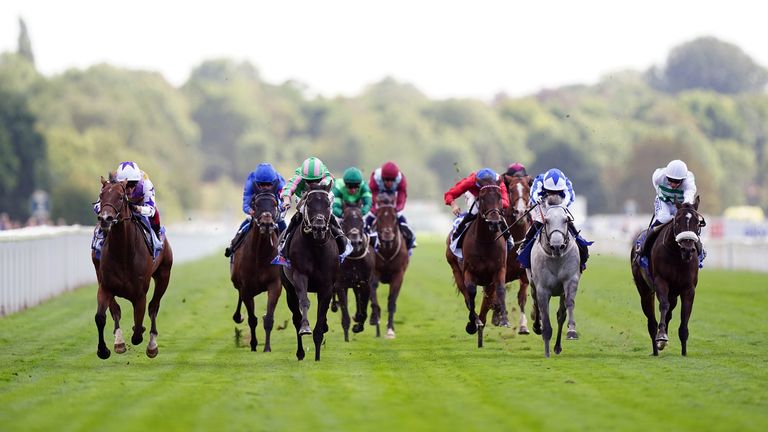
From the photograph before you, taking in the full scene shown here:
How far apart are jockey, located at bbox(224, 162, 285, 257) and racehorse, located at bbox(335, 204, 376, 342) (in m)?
0.93

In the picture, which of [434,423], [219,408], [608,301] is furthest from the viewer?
[608,301]

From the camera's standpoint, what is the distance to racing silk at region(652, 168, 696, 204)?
15094 millimetres

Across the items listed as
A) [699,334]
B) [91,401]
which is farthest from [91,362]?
[699,334]

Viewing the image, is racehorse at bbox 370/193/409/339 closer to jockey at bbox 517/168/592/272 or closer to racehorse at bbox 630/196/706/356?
jockey at bbox 517/168/592/272

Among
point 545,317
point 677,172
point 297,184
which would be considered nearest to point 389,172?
point 297,184

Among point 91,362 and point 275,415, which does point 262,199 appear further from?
point 275,415

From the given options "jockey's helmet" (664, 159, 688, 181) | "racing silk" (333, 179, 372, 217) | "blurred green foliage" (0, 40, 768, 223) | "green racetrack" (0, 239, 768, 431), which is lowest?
"green racetrack" (0, 239, 768, 431)

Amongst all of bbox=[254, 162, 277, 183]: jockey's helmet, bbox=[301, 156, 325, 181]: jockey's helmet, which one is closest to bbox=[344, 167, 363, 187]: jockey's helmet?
bbox=[254, 162, 277, 183]: jockey's helmet

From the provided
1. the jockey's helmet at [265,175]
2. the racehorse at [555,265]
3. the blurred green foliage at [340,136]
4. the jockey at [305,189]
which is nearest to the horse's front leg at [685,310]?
the racehorse at [555,265]

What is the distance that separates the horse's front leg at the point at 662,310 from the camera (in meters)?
14.9

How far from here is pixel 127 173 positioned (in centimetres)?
1491

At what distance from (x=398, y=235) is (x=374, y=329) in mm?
1565

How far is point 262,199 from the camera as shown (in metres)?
15.3

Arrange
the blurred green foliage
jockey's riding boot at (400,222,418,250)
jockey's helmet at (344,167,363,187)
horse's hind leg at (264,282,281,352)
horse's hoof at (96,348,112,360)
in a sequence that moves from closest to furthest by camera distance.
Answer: horse's hoof at (96,348,112,360) → horse's hind leg at (264,282,281,352) → jockey's helmet at (344,167,363,187) → jockey's riding boot at (400,222,418,250) → the blurred green foliage
